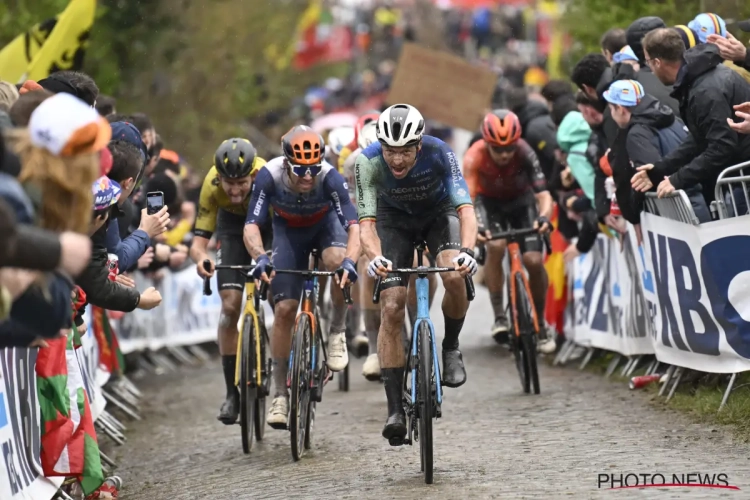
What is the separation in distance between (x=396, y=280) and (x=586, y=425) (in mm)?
2040

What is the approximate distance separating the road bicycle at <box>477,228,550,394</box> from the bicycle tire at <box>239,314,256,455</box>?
2.49 m

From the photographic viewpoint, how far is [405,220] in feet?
31.6

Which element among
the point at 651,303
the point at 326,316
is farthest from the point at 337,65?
the point at 651,303

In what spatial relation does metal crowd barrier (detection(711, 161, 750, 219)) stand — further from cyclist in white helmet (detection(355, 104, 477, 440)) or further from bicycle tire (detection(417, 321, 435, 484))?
bicycle tire (detection(417, 321, 435, 484))

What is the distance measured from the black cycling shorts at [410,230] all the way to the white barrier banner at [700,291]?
1.80 m

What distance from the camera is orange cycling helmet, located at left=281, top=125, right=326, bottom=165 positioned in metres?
10.3

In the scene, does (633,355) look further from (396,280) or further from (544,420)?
(396,280)

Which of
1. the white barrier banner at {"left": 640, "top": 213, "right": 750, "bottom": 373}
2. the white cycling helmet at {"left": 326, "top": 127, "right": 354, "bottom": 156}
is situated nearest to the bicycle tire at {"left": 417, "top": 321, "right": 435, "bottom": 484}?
the white barrier banner at {"left": 640, "top": 213, "right": 750, "bottom": 373}

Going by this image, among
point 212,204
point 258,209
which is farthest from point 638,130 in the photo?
point 212,204

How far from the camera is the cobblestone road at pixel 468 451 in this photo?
8.20 m

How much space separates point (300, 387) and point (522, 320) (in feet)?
8.53

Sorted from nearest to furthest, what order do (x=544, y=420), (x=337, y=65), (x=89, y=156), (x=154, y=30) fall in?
(x=89, y=156)
(x=544, y=420)
(x=154, y=30)
(x=337, y=65)

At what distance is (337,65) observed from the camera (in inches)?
1319

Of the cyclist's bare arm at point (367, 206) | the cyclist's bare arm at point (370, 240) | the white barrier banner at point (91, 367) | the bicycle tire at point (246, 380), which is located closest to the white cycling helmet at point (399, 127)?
the cyclist's bare arm at point (367, 206)
